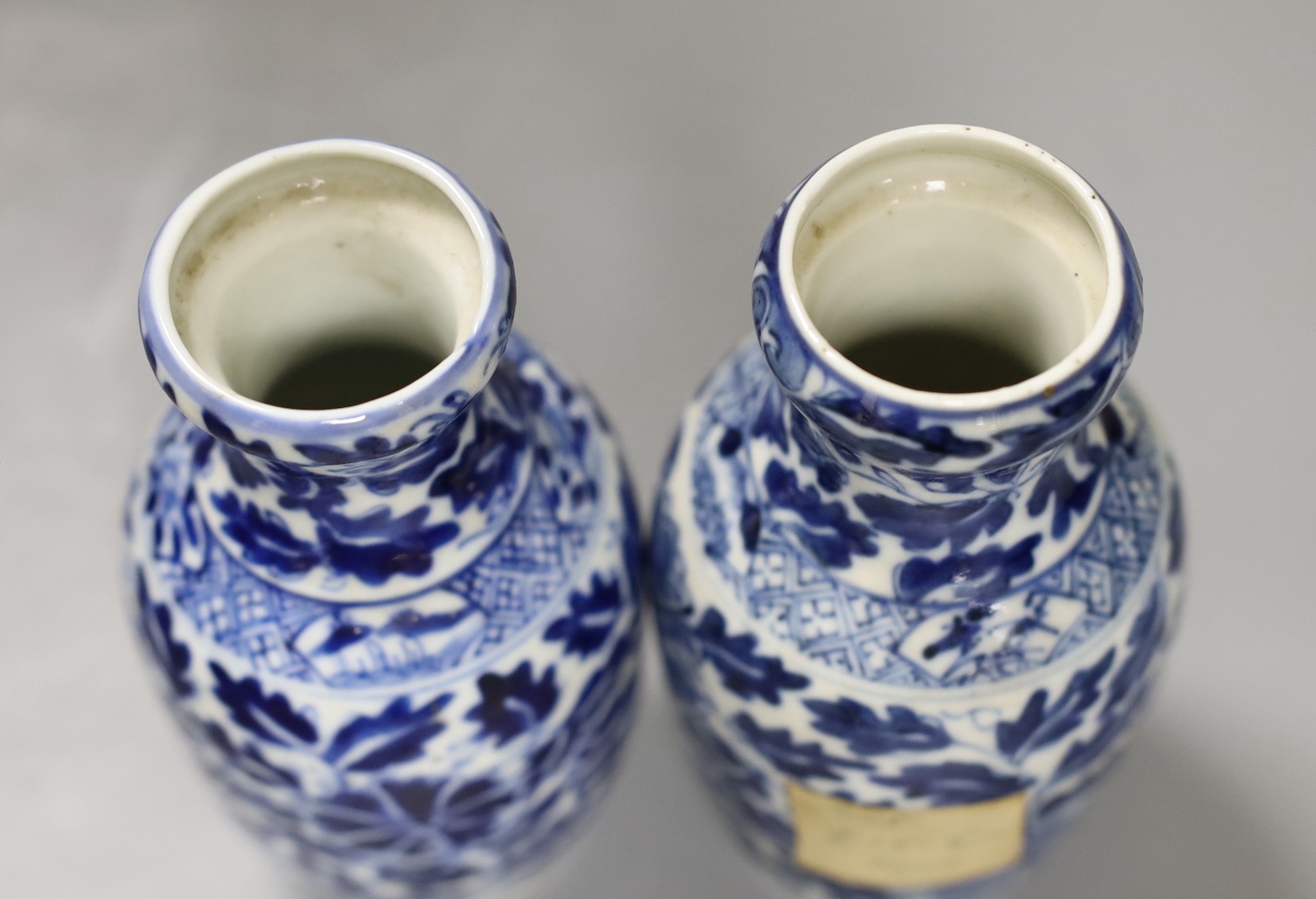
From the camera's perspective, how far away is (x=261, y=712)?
1.90ft

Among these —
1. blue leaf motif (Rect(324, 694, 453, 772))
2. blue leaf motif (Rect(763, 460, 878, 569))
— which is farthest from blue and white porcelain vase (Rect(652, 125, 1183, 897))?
blue leaf motif (Rect(324, 694, 453, 772))

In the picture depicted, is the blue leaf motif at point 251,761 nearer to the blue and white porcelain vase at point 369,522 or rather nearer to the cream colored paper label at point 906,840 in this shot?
the blue and white porcelain vase at point 369,522

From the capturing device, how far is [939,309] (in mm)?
564

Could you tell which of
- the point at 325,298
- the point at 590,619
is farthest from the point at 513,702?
the point at 325,298

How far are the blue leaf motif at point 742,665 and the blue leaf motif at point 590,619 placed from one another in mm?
41

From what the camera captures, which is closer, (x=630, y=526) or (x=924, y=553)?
(x=924, y=553)

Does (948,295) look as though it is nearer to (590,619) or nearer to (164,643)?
(590,619)

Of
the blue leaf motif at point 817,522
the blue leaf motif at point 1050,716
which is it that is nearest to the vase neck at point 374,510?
the blue leaf motif at point 817,522

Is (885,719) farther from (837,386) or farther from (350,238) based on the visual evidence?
(350,238)

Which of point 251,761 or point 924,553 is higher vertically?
point 924,553

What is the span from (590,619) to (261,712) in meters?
0.13

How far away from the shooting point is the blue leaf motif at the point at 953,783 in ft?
1.90

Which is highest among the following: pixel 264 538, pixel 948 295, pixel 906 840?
pixel 948 295

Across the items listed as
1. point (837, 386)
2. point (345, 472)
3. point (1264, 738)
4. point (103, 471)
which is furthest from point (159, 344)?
point (1264, 738)
